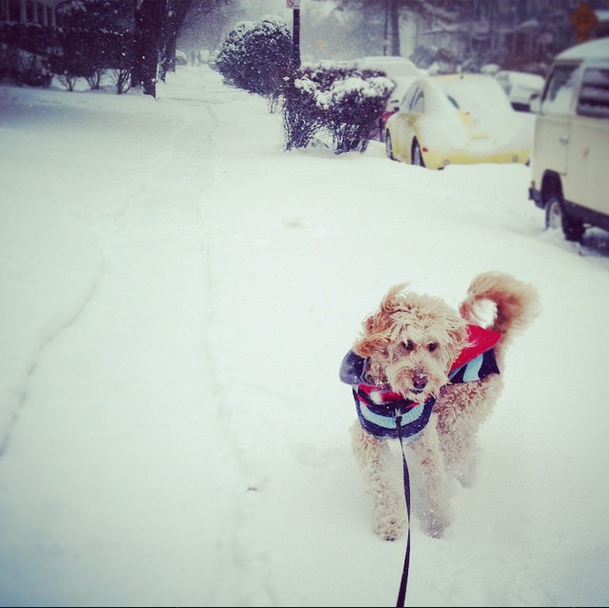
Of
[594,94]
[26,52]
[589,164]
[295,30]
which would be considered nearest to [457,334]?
[594,94]

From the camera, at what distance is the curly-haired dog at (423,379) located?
95.3 inches

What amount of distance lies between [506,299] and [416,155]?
579 cm

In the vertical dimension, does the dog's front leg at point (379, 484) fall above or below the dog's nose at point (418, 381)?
below

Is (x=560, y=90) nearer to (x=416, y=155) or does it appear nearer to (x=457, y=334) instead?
(x=457, y=334)

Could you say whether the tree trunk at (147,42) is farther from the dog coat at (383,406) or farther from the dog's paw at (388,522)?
the dog's paw at (388,522)

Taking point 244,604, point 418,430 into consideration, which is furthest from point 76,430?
point 418,430

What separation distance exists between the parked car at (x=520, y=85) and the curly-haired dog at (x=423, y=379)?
117 cm

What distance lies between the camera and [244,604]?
62.7 inches

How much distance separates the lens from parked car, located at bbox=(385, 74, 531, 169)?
4.10 m

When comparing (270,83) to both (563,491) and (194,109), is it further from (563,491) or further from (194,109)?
(563,491)

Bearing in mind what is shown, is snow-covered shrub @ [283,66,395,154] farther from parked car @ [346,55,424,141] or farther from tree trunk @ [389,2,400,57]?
tree trunk @ [389,2,400,57]

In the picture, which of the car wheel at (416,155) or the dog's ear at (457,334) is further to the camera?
the car wheel at (416,155)

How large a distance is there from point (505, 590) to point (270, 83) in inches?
158

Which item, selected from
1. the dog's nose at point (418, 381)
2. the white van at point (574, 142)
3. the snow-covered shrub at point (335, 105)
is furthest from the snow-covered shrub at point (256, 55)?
the dog's nose at point (418, 381)
